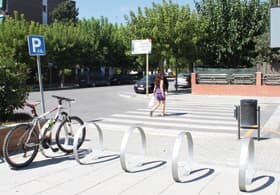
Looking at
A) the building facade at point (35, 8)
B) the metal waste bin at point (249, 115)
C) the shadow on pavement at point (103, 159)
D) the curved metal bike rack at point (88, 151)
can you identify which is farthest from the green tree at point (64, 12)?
the shadow on pavement at point (103, 159)

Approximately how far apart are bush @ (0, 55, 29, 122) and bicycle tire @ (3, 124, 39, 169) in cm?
183

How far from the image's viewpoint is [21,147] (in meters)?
7.22

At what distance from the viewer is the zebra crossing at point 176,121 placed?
11.9 m

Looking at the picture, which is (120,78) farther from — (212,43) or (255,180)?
(255,180)

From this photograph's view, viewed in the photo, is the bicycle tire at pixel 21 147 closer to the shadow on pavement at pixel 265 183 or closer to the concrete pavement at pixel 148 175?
the concrete pavement at pixel 148 175

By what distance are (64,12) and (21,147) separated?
60.5m

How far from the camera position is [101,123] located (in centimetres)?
1312

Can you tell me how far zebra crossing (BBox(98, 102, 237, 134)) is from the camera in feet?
38.9

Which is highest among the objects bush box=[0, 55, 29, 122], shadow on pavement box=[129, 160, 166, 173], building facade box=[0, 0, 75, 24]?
building facade box=[0, 0, 75, 24]

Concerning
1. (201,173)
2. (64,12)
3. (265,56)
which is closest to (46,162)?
(201,173)

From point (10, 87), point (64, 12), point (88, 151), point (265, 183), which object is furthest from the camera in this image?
point (64, 12)

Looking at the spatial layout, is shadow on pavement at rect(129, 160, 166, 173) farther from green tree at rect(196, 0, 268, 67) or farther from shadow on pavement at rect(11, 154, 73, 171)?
green tree at rect(196, 0, 268, 67)

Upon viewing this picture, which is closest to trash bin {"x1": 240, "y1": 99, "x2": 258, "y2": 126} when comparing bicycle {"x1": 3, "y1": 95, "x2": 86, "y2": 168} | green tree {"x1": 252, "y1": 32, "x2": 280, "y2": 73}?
bicycle {"x1": 3, "y1": 95, "x2": 86, "y2": 168}

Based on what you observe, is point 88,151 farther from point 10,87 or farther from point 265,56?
point 265,56
